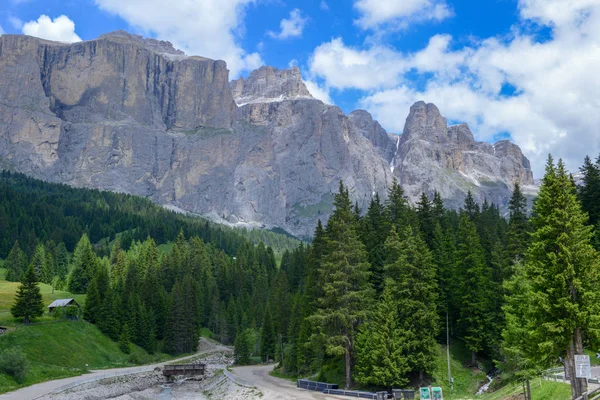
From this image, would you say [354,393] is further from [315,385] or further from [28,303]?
[28,303]

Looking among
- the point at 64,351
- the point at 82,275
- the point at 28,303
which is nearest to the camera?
the point at 64,351

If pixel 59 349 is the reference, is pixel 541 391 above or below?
above

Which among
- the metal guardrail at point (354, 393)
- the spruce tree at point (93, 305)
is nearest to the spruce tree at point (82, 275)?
the spruce tree at point (93, 305)

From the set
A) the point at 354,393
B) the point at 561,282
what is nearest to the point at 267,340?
the point at 354,393

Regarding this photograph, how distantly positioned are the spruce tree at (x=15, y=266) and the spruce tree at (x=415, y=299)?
317 feet

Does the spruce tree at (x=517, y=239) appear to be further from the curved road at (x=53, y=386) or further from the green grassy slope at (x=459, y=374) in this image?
the curved road at (x=53, y=386)

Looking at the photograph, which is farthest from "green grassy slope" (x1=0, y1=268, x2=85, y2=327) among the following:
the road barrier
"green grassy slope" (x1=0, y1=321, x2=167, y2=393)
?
the road barrier

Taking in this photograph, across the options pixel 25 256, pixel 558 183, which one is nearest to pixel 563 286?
pixel 558 183

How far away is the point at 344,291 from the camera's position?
45656 mm

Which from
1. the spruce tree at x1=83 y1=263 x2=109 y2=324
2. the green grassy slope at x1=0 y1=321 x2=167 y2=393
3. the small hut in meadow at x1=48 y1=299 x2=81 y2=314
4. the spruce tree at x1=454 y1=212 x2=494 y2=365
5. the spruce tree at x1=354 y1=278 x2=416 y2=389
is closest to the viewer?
the spruce tree at x1=354 y1=278 x2=416 y2=389

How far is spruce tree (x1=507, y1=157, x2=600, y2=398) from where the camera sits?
25609 millimetres

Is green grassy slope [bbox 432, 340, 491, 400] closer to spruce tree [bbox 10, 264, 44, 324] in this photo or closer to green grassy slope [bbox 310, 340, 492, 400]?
green grassy slope [bbox 310, 340, 492, 400]

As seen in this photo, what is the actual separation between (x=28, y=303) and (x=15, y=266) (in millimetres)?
58218

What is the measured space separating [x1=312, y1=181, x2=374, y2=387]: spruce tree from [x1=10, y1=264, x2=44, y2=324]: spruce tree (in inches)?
1722
